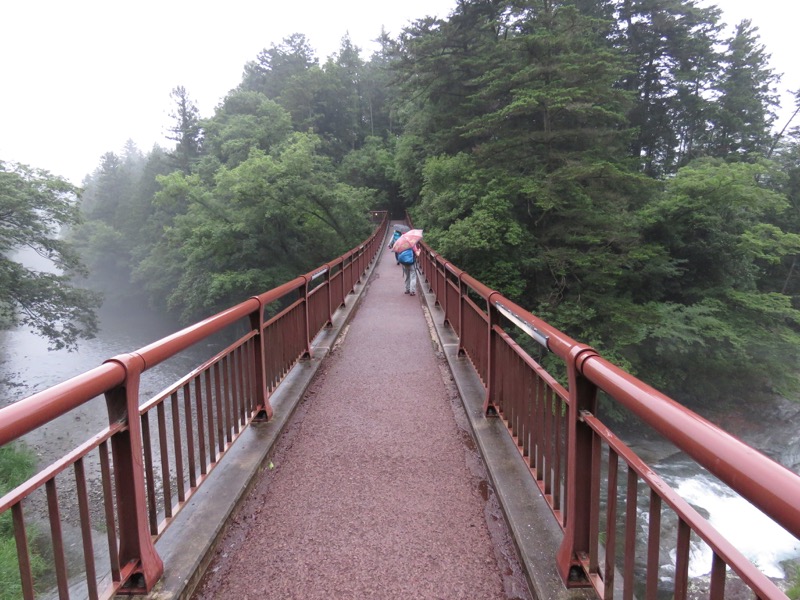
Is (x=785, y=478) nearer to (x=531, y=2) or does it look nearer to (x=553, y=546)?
(x=553, y=546)

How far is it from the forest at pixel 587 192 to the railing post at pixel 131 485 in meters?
12.8

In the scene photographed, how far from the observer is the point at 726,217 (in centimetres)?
1914

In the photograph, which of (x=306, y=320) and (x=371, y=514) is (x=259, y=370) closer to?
(x=371, y=514)

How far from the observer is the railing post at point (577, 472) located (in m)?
2.02

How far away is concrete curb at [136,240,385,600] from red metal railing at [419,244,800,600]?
1.72 meters

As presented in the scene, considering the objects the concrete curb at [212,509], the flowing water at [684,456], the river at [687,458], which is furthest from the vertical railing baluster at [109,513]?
the river at [687,458]

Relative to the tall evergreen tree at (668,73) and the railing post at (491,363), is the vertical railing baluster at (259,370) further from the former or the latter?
the tall evergreen tree at (668,73)

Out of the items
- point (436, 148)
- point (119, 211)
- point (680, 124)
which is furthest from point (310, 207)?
point (119, 211)

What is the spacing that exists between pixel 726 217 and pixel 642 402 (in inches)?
855

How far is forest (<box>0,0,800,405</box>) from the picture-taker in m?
14.8

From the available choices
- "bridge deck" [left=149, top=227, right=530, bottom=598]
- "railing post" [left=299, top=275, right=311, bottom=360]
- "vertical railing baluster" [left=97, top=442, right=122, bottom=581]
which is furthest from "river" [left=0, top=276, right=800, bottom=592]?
"vertical railing baluster" [left=97, top=442, right=122, bottom=581]

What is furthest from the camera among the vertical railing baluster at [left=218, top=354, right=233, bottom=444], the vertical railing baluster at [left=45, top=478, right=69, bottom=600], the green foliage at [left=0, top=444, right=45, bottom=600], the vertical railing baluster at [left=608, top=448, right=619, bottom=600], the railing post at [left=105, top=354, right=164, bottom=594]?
the green foliage at [left=0, top=444, right=45, bottom=600]

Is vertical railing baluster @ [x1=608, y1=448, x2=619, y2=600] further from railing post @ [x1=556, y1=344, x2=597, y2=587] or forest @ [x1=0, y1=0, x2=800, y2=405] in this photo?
forest @ [x1=0, y1=0, x2=800, y2=405]

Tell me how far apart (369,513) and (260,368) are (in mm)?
1577
